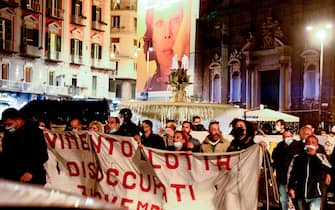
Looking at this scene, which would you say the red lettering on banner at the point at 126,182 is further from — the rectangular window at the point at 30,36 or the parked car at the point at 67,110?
the rectangular window at the point at 30,36

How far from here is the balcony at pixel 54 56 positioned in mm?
54319

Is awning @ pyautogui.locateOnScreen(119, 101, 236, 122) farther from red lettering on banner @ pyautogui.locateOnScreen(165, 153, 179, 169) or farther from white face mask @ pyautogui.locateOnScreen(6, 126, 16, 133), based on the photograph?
white face mask @ pyautogui.locateOnScreen(6, 126, 16, 133)

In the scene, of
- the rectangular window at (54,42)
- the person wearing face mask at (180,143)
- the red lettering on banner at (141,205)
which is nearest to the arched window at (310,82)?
the rectangular window at (54,42)

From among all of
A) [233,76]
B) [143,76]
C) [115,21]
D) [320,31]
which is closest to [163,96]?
[143,76]

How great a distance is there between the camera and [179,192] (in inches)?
355

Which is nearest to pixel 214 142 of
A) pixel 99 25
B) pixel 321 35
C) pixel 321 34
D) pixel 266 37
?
pixel 321 34

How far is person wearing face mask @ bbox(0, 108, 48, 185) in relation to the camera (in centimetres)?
847

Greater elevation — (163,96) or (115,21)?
(115,21)

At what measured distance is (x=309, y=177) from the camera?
945 centimetres

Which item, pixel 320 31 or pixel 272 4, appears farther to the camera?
pixel 272 4

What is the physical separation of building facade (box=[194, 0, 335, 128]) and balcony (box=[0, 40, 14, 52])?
48.1 feet

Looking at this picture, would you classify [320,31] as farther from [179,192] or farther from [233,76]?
[179,192]

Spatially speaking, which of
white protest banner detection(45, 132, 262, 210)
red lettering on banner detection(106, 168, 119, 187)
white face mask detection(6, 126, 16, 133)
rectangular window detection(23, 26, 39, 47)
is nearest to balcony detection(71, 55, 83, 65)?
rectangular window detection(23, 26, 39, 47)

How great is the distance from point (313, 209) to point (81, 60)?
167ft
